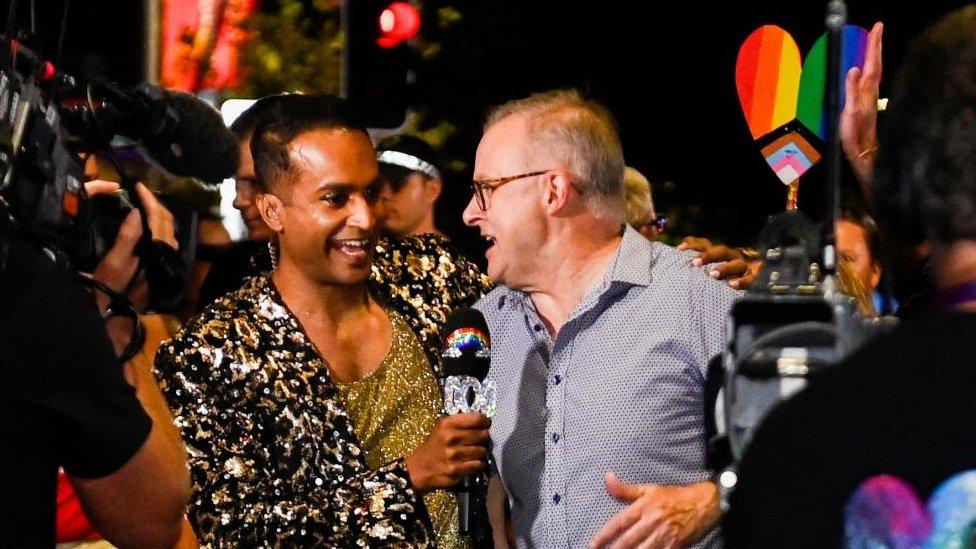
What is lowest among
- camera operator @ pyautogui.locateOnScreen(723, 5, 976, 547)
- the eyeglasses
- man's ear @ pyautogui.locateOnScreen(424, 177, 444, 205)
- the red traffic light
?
camera operator @ pyautogui.locateOnScreen(723, 5, 976, 547)

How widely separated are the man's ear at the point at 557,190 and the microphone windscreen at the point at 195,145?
134 cm

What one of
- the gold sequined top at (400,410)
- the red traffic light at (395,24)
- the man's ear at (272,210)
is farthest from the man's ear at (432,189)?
the gold sequined top at (400,410)

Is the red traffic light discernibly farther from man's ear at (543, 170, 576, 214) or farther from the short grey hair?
man's ear at (543, 170, 576, 214)

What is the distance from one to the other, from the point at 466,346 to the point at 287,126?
117 centimetres

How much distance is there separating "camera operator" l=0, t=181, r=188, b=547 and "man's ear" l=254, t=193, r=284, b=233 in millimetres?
1786

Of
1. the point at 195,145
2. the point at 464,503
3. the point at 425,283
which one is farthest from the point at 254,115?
the point at 195,145

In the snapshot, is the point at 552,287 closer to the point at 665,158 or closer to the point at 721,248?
the point at 721,248

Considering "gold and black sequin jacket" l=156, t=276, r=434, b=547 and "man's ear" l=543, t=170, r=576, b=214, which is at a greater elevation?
"man's ear" l=543, t=170, r=576, b=214

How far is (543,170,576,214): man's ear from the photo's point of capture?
4266 mm

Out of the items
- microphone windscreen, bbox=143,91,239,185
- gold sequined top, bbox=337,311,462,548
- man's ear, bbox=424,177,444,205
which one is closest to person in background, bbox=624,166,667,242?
man's ear, bbox=424,177,444,205

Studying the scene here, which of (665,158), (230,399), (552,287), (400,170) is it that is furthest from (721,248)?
(665,158)

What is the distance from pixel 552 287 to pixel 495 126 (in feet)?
1.78

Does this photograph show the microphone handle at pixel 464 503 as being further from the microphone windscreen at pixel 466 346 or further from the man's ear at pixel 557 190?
the man's ear at pixel 557 190

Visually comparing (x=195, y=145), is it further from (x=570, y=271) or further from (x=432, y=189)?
(x=432, y=189)
